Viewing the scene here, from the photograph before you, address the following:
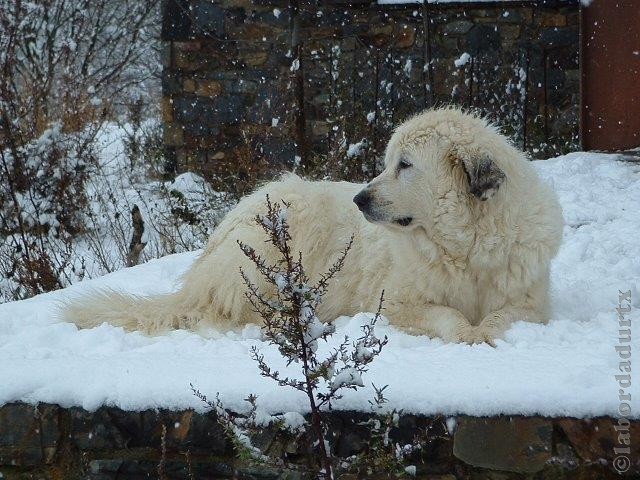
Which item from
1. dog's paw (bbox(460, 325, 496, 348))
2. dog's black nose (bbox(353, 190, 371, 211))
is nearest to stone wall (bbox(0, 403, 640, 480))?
dog's paw (bbox(460, 325, 496, 348))

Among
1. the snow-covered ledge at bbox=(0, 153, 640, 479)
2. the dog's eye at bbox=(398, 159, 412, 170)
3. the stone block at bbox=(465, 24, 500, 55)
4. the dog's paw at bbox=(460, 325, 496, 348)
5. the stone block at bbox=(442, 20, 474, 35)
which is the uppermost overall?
the stone block at bbox=(442, 20, 474, 35)

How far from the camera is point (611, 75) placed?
8.69m

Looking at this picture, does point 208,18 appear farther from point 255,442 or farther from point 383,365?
point 255,442

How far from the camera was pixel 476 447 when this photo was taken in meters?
2.80

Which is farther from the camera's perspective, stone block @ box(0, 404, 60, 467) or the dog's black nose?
the dog's black nose

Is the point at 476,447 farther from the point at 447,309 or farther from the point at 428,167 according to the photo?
the point at 428,167

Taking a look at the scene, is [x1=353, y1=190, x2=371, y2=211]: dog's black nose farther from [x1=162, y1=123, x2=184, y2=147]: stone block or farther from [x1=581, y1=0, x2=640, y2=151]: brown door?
[x1=162, y1=123, x2=184, y2=147]: stone block

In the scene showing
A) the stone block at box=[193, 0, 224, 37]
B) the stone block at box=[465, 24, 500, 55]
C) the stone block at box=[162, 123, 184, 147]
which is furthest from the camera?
the stone block at box=[162, 123, 184, 147]

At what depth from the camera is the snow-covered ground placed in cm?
282

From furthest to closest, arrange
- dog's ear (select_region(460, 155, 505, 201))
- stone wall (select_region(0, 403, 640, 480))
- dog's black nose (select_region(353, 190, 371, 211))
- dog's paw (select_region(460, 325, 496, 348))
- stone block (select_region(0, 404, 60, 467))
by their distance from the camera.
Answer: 1. dog's black nose (select_region(353, 190, 371, 211))
2. dog's ear (select_region(460, 155, 505, 201))
3. dog's paw (select_region(460, 325, 496, 348))
4. stone block (select_region(0, 404, 60, 467))
5. stone wall (select_region(0, 403, 640, 480))

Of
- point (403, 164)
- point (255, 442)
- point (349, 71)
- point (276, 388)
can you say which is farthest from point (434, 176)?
point (349, 71)

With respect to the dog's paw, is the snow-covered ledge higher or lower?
lower

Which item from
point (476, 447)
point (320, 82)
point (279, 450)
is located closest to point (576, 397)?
point (476, 447)

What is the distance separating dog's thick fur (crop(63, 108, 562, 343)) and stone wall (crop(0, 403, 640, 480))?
0.81 m
